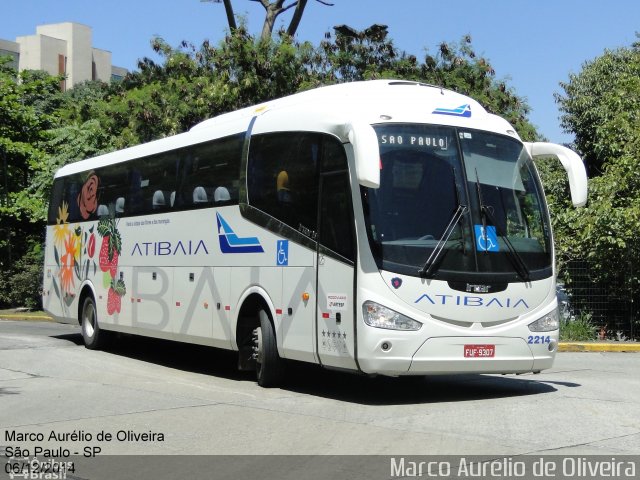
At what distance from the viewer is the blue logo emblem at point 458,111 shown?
10.8 meters

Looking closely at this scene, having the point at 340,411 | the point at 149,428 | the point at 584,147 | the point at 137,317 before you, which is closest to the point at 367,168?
the point at 340,411

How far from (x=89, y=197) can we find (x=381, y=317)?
31.5 feet

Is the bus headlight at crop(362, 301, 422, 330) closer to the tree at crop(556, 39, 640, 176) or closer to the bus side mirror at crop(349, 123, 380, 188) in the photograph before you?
the bus side mirror at crop(349, 123, 380, 188)

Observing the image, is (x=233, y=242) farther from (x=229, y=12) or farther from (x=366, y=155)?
(x=229, y=12)

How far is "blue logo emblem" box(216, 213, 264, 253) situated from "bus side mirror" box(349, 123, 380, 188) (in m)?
2.73

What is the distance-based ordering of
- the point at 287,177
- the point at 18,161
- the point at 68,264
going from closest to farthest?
the point at 287,177, the point at 68,264, the point at 18,161

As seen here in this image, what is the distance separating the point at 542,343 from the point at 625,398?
1.22m

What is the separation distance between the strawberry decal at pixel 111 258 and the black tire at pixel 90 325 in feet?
2.54

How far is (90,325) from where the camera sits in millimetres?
17719

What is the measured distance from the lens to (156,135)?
29.0 meters

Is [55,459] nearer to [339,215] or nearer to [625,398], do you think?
[339,215]

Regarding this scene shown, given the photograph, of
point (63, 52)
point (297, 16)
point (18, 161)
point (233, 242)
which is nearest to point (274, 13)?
point (297, 16)

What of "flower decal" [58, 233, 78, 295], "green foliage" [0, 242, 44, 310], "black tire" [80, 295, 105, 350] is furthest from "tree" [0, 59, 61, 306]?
"black tire" [80, 295, 105, 350]

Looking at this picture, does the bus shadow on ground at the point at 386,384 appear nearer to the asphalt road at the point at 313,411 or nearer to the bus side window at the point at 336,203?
the asphalt road at the point at 313,411
